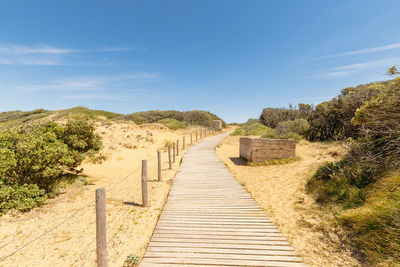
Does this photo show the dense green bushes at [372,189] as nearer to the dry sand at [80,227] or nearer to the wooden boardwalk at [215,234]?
the wooden boardwalk at [215,234]

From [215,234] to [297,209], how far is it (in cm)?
285

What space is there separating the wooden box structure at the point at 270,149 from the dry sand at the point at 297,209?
67 cm

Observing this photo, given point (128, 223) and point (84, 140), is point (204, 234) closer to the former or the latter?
point (128, 223)

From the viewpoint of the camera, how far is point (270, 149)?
970cm

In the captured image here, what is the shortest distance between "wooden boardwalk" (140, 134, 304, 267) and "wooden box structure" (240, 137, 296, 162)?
4072mm

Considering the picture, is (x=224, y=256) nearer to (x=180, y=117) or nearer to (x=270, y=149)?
(x=270, y=149)

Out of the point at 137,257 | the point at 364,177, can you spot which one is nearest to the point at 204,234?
the point at 137,257

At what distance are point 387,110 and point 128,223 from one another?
795 cm

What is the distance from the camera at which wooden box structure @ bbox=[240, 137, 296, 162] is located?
963 centimetres

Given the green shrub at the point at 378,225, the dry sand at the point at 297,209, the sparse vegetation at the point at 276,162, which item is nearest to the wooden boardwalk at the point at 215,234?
the dry sand at the point at 297,209

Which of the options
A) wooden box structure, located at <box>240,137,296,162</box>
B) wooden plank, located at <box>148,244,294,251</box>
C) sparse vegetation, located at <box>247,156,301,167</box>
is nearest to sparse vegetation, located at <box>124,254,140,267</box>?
wooden plank, located at <box>148,244,294,251</box>

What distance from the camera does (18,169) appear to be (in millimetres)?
5410

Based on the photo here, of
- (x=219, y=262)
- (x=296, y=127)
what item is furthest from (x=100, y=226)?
(x=296, y=127)

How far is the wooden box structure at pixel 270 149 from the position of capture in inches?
379
